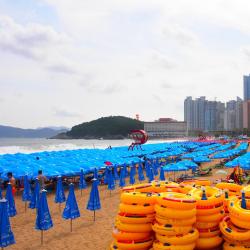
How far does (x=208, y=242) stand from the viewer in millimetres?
5555

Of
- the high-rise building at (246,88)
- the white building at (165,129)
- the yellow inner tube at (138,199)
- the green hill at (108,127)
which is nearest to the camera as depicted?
the yellow inner tube at (138,199)

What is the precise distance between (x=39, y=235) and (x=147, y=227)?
384 centimetres

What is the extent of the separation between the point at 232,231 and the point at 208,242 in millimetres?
498

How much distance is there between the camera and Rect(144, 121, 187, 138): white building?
151250 mm

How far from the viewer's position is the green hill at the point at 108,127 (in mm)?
151875

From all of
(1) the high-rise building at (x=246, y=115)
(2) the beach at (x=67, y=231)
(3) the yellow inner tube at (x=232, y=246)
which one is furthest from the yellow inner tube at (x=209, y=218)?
(1) the high-rise building at (x=246, y=115)

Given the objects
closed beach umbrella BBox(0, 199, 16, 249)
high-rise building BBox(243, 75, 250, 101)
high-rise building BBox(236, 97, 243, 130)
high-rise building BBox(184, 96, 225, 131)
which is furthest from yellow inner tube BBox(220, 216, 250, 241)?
high-rise building BBox(243, 75, 250, 101)

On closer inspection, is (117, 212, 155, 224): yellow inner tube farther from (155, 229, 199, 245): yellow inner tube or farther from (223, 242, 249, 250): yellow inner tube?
(223, 242, 249, 250): yellow inner tube

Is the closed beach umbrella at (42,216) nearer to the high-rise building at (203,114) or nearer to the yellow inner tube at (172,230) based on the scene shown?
the yellow inner tube at (172,230)

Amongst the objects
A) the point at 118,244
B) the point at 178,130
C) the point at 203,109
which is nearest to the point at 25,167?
the point at 118,244

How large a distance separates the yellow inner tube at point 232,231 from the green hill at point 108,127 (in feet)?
459

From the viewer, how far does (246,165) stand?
16375 mm

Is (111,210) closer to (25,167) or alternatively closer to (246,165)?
(25,167)

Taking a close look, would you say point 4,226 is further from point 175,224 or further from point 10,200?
point 10,200
